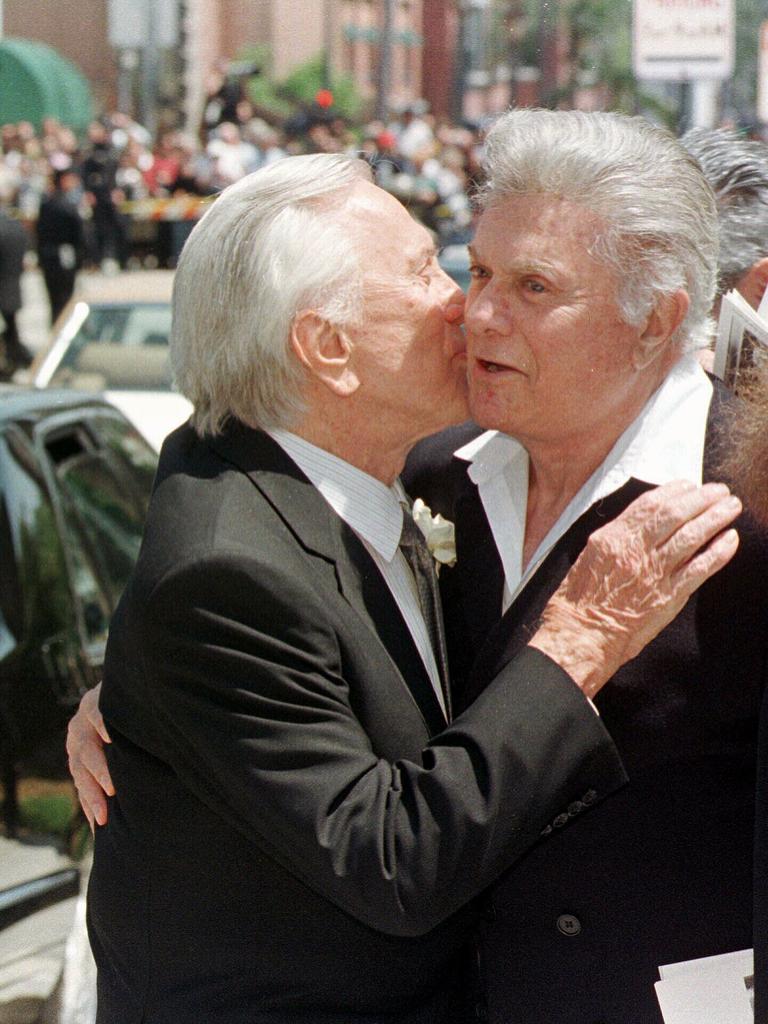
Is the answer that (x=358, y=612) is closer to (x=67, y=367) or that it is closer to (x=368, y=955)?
(x=368, y=955)

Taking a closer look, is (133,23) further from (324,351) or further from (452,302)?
(324,351)

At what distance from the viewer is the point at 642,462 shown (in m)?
2.28

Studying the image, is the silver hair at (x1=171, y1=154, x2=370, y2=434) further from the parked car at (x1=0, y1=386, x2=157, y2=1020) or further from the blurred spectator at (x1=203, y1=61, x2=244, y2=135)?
the blurred spectator at (x1=203, y1=61, x2=244, y2=135)

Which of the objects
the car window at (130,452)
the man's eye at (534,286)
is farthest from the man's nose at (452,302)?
the car window at (130,452)

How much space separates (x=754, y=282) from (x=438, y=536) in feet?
3.56

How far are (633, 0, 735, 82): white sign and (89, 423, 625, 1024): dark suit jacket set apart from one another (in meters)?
6.49

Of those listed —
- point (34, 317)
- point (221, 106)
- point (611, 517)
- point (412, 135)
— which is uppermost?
point (611, 517)

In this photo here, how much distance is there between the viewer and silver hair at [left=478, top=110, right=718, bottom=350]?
7.22 feet

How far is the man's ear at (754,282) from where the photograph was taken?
126 inches

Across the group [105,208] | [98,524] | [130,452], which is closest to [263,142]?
[105,208]

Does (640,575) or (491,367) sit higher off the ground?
(491,367)

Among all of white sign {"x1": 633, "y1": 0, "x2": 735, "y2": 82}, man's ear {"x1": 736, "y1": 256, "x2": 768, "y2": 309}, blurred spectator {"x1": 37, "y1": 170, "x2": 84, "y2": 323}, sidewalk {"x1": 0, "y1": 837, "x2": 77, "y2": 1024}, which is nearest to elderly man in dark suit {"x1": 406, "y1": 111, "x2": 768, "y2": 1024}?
man's ear {"x1": 736, "y1": 256, "x2": 768, "y2": 309}

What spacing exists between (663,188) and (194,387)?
698 mm

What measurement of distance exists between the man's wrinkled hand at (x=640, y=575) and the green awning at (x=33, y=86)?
44.8 metres
